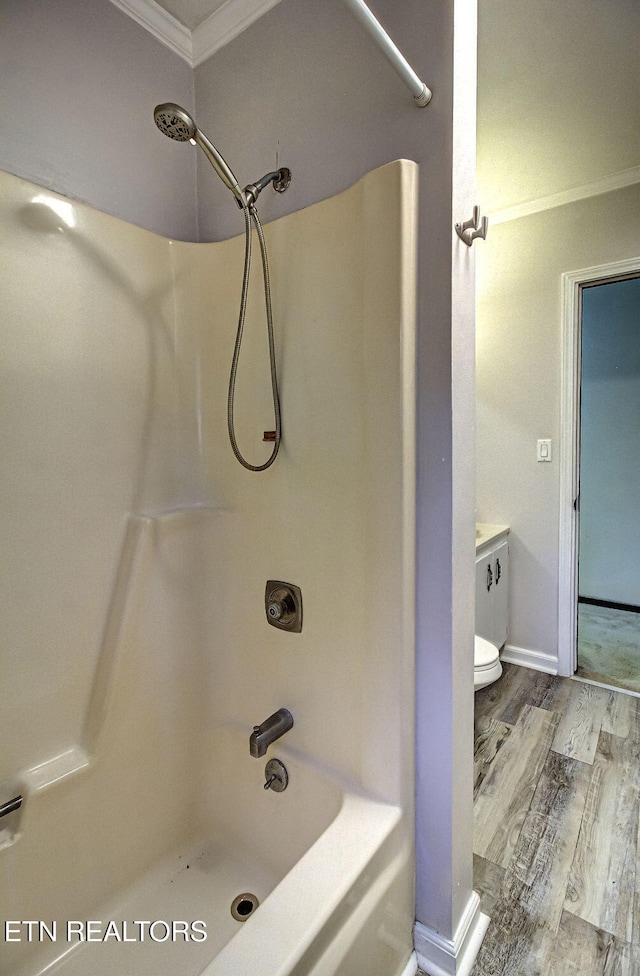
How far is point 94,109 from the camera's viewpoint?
47.9 inches

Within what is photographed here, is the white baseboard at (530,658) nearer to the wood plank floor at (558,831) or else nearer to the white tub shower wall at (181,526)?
the wood plank floor at (558,831)

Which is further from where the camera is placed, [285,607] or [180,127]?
[285,607]

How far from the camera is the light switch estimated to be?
2354 mm

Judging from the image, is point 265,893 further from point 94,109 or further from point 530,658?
point 94,109

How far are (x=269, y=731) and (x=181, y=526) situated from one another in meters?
0.62

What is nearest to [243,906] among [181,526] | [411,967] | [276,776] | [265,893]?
[265,893]

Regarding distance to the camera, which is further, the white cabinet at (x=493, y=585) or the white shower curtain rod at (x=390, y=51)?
the white cabinet at (x=493, y=585)

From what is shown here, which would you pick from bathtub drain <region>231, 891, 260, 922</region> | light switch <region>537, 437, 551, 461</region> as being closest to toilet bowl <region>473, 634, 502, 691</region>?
bathtub drain <region>231, 891, 260, 922</region>

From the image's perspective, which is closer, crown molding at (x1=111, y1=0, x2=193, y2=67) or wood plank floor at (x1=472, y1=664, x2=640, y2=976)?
wood plank floor at (x1=472, y1=664, x2=640, y2=976)

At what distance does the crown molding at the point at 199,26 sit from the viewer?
1266mm

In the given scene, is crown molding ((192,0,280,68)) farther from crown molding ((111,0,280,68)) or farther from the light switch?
the light switch

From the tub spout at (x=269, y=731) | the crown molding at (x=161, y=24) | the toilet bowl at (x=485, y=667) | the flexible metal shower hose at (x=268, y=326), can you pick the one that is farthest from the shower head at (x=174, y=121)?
the toilet bowl at (x=485, y=667)

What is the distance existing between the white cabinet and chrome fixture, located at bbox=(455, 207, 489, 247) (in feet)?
4.63

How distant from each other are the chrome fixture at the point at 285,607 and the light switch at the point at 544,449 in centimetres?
179
